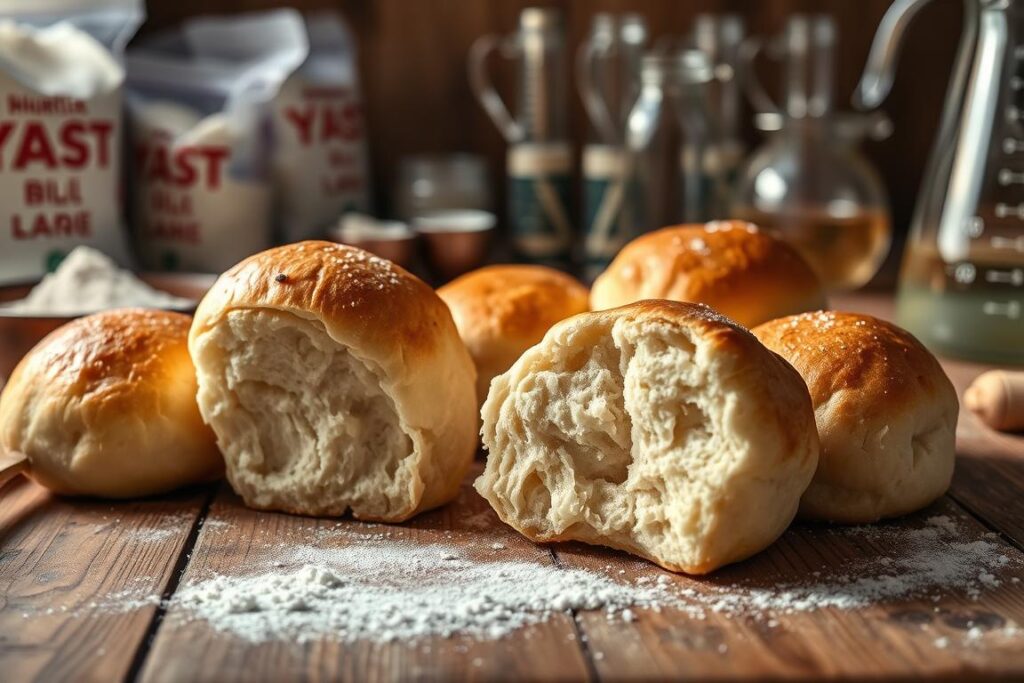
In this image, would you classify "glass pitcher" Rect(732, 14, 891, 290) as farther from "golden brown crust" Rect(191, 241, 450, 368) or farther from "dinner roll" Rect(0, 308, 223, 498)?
"dinner roll" Rect(0, 308, 223, 498)

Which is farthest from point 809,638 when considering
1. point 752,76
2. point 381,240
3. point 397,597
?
point 752,76

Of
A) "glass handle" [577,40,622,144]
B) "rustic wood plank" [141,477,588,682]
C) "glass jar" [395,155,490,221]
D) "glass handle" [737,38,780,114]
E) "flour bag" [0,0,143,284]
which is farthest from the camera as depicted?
"glass handle" [737,38,780,114]

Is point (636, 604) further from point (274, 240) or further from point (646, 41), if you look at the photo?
point (646, 41)

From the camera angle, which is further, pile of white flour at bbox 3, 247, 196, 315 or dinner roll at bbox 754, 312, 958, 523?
pile of white flour at bbox 3, 247, 196, 315

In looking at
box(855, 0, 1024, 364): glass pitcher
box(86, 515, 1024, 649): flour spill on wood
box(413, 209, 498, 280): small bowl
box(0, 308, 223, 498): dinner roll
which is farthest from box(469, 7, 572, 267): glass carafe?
box(86, 515, 1024, 649): flour spill on wood

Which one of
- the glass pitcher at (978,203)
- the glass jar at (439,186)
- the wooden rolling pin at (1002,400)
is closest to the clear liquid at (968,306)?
the glass pitcher at (978,203)

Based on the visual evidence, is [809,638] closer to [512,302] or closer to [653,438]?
[653,438]

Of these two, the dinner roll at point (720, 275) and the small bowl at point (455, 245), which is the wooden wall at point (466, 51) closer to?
the small bowl at point (455, 245)
